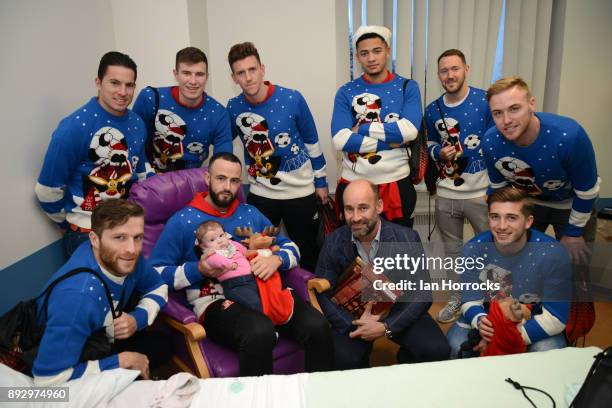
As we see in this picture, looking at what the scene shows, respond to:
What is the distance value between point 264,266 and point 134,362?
2.39 feet

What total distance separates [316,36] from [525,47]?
1733 millimetres

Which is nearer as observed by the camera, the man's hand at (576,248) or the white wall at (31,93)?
the white wall at (31,93)

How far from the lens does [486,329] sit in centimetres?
214

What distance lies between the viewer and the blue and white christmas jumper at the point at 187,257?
231cm

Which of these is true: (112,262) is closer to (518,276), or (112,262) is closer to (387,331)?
(387,331)

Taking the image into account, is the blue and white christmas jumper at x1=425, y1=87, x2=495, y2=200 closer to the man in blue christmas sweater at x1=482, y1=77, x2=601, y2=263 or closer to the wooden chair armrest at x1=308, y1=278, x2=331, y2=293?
the man in blue christmas sweater at x1=482, y1=77, x2=601, y2=263

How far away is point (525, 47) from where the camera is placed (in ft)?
12.8

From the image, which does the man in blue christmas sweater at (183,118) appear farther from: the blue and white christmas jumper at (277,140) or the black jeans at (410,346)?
the black jeans at (410,346)

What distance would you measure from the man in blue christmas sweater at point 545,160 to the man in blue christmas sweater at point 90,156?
185cm

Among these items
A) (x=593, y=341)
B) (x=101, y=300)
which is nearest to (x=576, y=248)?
(x=593, y=341)

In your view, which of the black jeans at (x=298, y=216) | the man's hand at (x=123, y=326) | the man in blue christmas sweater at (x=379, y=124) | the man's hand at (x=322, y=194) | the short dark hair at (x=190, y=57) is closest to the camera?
the man's hand at (x=123, y=326)

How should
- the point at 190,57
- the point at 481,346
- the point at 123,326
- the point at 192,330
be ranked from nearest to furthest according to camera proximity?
the point at 123,326 → the point at 192,330 → the point at 481,346 → the point at 190,57

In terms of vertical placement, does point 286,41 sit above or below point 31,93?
above
